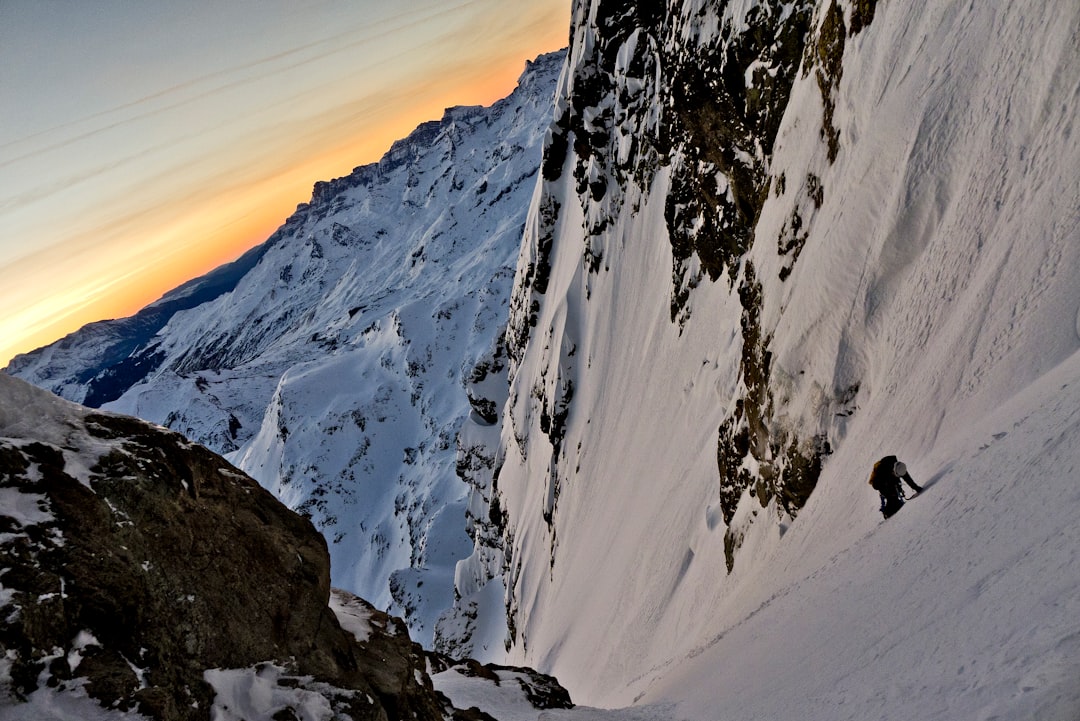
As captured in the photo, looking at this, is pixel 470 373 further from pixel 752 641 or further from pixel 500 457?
pixel 752 641

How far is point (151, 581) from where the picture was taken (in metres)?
9.46

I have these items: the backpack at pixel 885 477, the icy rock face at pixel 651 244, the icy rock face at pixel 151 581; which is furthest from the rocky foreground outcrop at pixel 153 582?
the icy rock face at pixel 651 244

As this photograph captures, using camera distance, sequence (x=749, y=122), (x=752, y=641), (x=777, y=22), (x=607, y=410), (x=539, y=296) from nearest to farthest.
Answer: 1. (x=752, y=641)
2. (x=777, y=22)
3. (x=749, y=122)
4. (x=607, y=410)
5. (x=539, y=296)

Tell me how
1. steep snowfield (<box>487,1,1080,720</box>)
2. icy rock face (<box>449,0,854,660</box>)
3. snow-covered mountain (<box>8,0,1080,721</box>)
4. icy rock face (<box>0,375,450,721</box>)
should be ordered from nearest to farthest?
steep snowfield (<box>487,1,1080,720</box>) < snow-covered mountain (<box>8,0,1080,721</box>) < icy rock face (<box>0,375,450,721</box>) < icy rock face (<box>449,0,854,660</box>)

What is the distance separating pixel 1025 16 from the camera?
12.8 m

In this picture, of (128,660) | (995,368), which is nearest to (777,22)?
(995,368)

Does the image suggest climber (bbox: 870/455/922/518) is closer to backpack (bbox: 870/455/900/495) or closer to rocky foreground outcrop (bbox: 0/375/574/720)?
backpack (bbox: 870/455/900/495)

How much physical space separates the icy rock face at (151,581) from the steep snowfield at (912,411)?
6.64 meters

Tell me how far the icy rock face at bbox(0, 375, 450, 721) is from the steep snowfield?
6.64m

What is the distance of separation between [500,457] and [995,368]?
6285cm

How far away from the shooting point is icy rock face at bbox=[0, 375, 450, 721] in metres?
8.16

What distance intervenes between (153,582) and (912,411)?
497 inches

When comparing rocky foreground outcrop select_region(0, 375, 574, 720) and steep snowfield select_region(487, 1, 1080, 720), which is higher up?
rocky foreground outcrop select_region(0, 375, 574, 720)

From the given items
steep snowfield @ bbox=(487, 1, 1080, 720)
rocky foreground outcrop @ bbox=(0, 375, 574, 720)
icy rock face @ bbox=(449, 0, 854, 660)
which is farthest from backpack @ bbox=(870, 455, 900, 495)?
rocky foreground outcrop @ bbox=(0, 375, 574, 720)
